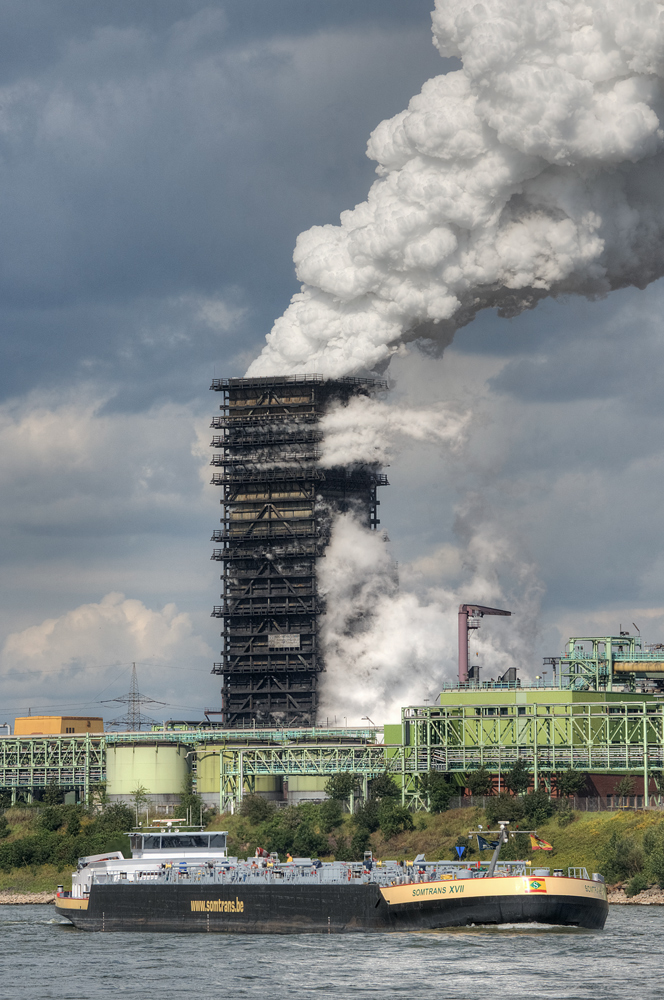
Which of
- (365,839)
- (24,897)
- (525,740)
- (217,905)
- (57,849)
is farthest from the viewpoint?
(57,849)

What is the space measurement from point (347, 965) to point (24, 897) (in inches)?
3031

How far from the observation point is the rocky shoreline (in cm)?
17188

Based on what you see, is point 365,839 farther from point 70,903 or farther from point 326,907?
point 326,907

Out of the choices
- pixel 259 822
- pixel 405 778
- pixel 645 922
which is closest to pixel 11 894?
pixel 259 822

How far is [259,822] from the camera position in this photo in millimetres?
187625

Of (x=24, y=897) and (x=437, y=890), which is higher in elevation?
(x=437, y=890)

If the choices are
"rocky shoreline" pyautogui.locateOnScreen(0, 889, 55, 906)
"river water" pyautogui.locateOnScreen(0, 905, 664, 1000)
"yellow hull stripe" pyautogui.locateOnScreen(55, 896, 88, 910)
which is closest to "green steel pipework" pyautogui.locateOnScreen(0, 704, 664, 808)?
"rocky shoreline" pyautogui.locateOnScreen(0, 889, 55, 906)

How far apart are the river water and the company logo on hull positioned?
2.09m

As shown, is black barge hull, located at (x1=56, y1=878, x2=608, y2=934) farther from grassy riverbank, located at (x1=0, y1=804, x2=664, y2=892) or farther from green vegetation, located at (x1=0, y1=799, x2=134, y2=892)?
green vegetation, located at (x1=0, y1=799, x2=134, y2=892)

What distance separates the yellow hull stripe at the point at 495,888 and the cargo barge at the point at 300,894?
7 cm

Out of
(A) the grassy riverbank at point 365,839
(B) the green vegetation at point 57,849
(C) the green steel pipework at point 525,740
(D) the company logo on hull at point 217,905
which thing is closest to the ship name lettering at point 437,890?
(D) the company logo on hull at point 217,905

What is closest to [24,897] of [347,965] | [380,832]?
[380,832]

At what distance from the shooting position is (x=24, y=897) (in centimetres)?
17312

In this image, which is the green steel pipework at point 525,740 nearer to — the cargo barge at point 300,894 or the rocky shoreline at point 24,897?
the rocky shoreline at point 24,897
